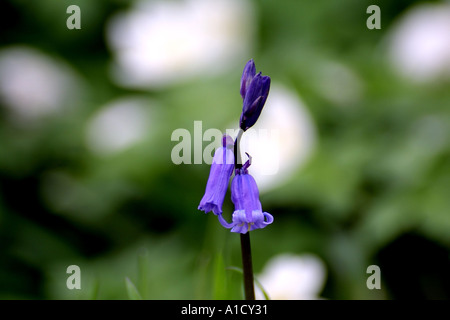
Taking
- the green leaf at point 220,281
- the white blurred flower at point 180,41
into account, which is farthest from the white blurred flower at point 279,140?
the green leaf at point 220,281

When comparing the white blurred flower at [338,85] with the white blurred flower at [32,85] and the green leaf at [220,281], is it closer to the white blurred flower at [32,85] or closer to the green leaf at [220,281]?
the white blurred flower at [32,85]

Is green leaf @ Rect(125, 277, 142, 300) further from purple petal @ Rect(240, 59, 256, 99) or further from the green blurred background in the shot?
the green blurred background

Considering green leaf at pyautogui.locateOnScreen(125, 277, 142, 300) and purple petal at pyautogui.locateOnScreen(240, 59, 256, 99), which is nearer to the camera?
purple petal at pyautogui.locateOnScreen(240, 59, 256, 99)

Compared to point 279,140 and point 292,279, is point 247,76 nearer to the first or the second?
point 292,279

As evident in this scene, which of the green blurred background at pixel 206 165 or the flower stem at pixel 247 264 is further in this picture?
the green blurred background at pixel 206 165

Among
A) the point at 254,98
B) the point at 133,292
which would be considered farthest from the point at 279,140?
the point at 254,98

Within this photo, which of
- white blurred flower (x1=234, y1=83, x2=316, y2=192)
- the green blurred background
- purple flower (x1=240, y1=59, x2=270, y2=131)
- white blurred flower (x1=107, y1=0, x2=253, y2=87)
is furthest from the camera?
white blurred flower (x1=107, y1=0, x2=253, y2=87)

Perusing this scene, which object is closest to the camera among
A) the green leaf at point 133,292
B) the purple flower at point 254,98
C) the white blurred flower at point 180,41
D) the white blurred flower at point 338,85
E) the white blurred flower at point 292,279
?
the purple flower at point 254,98

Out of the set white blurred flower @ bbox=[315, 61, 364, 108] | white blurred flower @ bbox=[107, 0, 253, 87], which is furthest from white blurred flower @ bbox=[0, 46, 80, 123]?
white blurred flower @ bbox=[315, 61, 364, 108]
